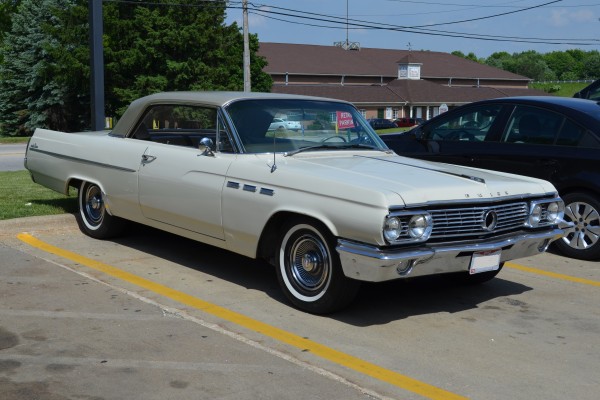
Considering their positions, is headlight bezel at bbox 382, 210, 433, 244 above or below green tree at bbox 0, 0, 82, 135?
below

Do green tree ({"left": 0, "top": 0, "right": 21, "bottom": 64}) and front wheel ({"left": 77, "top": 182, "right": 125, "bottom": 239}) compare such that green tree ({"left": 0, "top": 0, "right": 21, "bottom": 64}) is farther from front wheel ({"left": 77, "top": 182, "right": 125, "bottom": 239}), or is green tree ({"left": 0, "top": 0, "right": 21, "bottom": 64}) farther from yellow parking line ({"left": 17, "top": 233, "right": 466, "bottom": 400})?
yellow parking line ({"left": 17, "top": 233, "right": 466, "bottom": 400})

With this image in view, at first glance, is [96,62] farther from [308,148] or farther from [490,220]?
[490,220]

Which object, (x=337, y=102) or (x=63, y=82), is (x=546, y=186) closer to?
(x=337, y=102)

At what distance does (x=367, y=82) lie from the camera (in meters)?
86.2

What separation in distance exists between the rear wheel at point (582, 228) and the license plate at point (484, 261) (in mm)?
2449

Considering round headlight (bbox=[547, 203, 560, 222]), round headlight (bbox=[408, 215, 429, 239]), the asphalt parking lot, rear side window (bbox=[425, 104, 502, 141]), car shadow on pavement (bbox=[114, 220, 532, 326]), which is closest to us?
the asphalt parking lot

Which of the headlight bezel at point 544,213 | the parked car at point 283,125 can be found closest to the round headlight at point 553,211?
the headlight bezel at point 544,213

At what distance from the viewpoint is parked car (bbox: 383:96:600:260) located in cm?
784

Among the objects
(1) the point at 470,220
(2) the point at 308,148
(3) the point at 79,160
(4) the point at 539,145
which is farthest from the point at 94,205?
(4) the point at 539,145

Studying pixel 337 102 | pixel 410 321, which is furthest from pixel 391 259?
pixel 337 102

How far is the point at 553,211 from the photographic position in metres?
6.19

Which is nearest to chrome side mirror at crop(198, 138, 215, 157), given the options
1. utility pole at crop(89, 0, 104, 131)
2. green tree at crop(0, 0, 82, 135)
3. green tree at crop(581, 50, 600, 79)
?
utility pole at crop(89, 0, 104, 131)

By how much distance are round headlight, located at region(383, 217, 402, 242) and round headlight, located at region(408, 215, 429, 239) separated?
4.7 inches

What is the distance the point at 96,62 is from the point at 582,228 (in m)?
6.56
